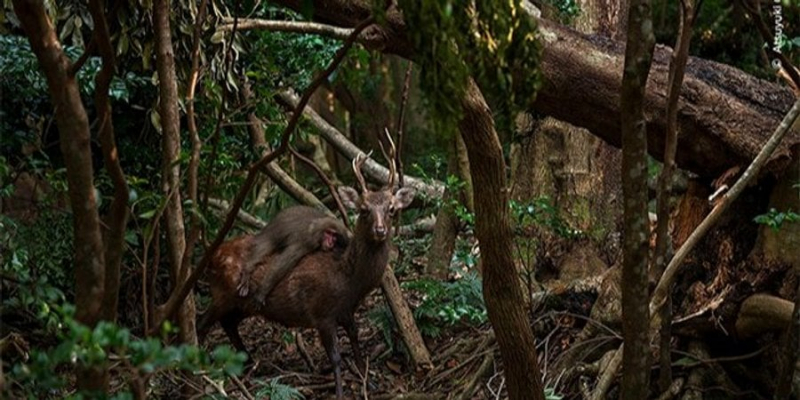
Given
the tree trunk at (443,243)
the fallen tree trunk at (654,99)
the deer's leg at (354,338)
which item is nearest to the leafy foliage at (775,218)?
the fallen tree trunk at (654,99)

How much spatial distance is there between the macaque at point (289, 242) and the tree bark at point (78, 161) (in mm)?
4105

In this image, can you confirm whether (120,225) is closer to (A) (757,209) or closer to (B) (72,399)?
(B) (72,399)

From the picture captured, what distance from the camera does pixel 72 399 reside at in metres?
3.17

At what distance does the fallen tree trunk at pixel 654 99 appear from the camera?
6473 mm

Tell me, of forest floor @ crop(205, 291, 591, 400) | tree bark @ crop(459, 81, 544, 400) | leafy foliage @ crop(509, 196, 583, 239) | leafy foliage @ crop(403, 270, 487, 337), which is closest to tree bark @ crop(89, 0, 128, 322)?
tree bark @ crop(459, 81, 544, 400)

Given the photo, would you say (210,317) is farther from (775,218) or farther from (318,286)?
(775,218)

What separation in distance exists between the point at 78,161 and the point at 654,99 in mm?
3587

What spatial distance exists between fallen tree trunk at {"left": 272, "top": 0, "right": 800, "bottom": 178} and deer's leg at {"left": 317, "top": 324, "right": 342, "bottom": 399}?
7.86 ft

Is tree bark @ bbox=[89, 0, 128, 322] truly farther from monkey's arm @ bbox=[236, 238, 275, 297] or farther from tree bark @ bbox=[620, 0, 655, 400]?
monkey's arm @ bbox=[236, 238, 275, 297]

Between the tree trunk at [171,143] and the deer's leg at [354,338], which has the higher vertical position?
the tree trunk at [171,143]

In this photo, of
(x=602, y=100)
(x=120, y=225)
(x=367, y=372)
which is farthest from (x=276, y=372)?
(x=120, y=225)

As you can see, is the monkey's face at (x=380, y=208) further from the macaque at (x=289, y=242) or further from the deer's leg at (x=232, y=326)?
the deer's leg at (x=232, y=326)

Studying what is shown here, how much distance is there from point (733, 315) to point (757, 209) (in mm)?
632

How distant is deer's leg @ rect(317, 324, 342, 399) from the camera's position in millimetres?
7878
